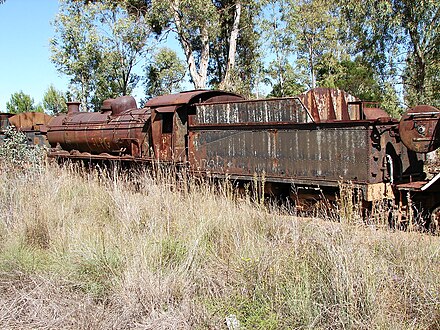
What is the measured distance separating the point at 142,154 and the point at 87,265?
736 centimetres

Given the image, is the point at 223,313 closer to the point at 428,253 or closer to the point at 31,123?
the point at 428,253

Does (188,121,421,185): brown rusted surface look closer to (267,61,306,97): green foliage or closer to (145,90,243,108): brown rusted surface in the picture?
(145,90,243,108): brown rusted surface

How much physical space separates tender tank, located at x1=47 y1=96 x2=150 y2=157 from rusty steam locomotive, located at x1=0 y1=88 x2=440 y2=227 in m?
0.05

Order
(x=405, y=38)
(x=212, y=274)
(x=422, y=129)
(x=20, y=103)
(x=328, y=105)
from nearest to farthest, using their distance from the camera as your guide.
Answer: (x=212, y=274) < (x=422, y=129) < (x=328, y=105) < (x=405, y=38) < (x=20, y=103)

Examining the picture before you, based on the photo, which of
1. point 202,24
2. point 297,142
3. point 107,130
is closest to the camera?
point 297,142

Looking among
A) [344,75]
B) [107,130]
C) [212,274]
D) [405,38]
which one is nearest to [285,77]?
[344,75]

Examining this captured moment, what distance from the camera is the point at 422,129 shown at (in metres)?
7.25

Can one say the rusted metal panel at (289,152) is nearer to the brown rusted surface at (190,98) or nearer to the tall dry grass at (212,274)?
the brown rusted surface at (190,98)

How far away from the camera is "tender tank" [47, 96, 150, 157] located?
11898 millimetres

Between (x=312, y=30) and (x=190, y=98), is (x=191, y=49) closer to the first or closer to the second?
(x=312, y=30)

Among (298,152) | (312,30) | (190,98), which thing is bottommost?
(298,152)

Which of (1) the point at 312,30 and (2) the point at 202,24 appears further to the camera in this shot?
(1) the point at 312,30

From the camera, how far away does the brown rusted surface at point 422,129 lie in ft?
23.7

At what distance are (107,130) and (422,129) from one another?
8.75 m
